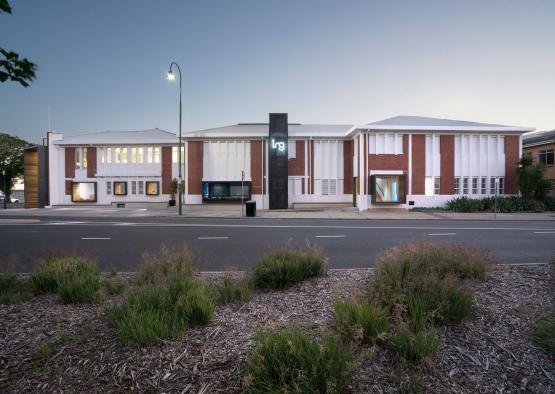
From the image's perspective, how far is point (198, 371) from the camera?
122 inches

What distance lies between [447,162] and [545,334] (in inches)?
1104

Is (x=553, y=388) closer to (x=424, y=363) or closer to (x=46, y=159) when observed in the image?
(x=424, y=363)

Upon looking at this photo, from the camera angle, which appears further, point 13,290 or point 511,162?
point 511,162

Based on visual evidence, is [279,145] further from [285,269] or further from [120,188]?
[285,269]

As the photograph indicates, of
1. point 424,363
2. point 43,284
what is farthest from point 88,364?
point 424,363

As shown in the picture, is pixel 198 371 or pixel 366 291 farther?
pixel 366 291

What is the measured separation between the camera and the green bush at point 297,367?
2.66m

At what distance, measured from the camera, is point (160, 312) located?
12.6ft

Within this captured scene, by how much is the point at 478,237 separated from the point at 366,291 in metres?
11.1

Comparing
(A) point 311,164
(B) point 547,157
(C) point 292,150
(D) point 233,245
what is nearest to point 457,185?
(A) point 311,164

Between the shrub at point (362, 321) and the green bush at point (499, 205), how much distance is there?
86.1 ft

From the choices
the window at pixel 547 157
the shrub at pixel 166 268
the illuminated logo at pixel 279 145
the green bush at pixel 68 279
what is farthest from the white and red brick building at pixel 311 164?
the green bush at pixel 68 279

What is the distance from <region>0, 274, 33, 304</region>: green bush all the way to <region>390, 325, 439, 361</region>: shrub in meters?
5.23

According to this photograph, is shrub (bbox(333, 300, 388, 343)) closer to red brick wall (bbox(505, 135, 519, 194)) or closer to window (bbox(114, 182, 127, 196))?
red brick wall (bbox(505, 135, 519, 194))
